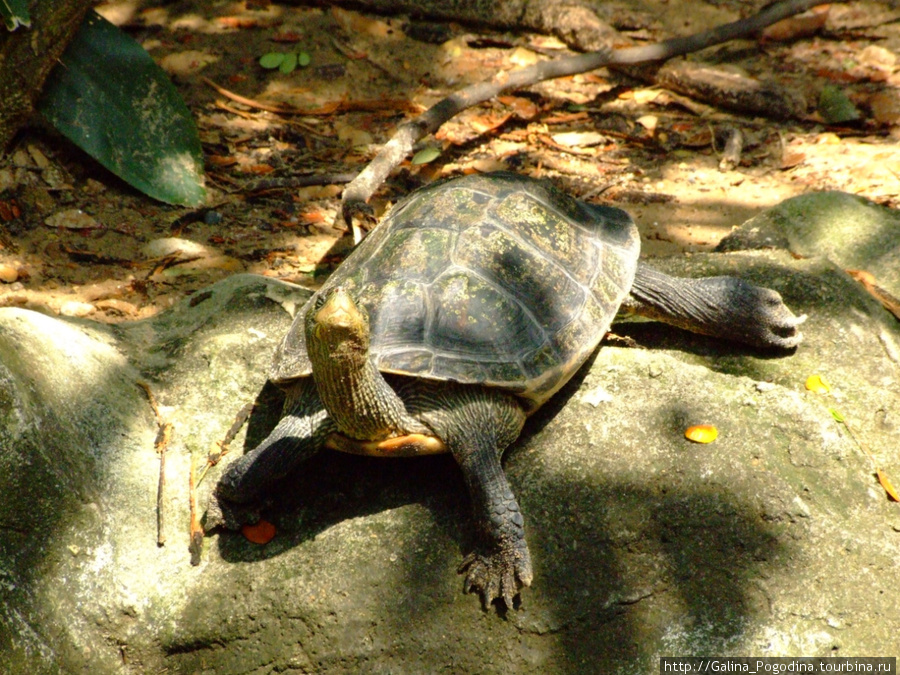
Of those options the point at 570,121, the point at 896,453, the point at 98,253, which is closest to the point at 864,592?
the point at 896,453

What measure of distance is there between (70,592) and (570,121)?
268 inches

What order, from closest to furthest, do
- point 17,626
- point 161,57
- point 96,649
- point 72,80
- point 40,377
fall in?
1. point 17,626
2. point 96,649
3. point 40,377
4. point 72,80
5. point 161,57

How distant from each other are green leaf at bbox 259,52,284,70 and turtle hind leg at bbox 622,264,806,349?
5.55m

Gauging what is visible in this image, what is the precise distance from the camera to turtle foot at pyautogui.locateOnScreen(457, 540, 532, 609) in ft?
10.7

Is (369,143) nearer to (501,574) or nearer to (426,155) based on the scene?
(426,155)

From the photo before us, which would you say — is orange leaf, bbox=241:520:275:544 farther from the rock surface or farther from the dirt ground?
the dirt ground

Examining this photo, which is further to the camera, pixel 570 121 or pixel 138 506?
pixel 570 121

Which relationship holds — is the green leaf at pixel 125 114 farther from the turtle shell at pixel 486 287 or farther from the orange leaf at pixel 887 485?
the orange leaf at pixel 887 485

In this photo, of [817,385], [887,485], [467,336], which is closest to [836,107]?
[817,385]

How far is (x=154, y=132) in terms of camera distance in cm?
673

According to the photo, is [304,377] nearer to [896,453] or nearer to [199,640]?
[199,640]

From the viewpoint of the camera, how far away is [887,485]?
3.68m

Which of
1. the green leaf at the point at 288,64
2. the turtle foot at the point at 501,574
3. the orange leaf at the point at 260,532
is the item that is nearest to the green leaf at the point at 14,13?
the green leaf at the point at 288,64

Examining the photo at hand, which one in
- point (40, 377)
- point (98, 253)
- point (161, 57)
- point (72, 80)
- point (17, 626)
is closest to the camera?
point (17, 626)
